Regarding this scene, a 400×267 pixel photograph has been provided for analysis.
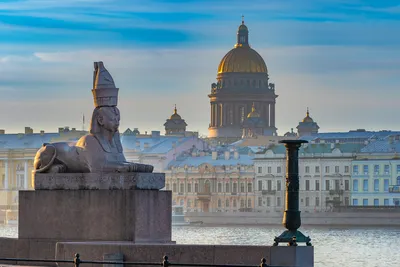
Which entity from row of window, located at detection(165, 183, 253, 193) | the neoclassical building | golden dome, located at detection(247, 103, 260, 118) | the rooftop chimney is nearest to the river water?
row of window, located at detection(165, 183, 253, 193)

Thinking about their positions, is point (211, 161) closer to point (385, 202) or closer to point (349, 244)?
point (385, 202)

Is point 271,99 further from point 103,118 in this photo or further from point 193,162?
point 103,118

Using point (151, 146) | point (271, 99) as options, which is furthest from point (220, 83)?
point (151, 146)

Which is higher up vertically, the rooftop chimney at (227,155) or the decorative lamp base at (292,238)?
the rooftop chimney at (227,155)

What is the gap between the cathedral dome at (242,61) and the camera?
139 metres

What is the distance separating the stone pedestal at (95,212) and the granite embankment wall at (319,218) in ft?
226

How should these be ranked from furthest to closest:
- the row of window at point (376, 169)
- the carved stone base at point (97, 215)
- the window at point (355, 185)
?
1. the window at point (355, 185)
2. the row of window at point (376, 169)
3. the carved stone base at point (97, 215)

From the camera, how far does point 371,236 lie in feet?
222

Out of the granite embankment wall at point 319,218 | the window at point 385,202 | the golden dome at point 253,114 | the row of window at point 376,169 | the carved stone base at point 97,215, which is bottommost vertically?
the carved stone base at point 97,215

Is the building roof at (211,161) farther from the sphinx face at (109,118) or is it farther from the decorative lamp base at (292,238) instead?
the decorative lamp base at (292,238)

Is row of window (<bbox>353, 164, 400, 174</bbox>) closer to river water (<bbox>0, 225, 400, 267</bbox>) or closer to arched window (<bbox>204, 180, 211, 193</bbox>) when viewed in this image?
arched window (<bbox>204, 180, 211, 193</bbox>)

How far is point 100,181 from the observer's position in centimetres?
1469

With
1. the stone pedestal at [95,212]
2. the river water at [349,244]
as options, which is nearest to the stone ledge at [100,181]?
the stone pedestal at [95,212]

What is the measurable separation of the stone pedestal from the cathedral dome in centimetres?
12430
